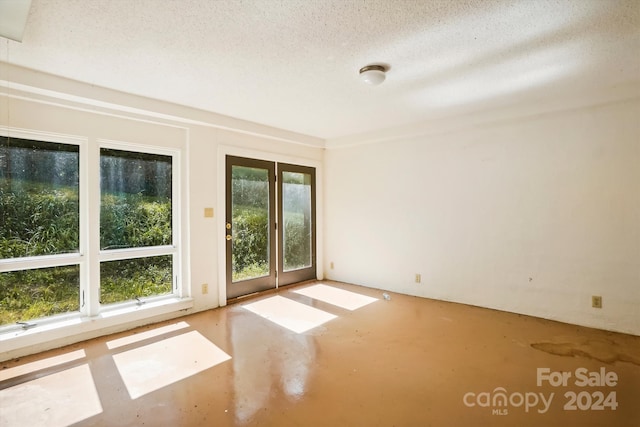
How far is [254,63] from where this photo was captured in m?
2.46

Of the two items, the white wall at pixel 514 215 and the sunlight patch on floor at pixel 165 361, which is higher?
the white wall at pixel 514 215

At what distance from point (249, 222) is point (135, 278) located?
1581mm

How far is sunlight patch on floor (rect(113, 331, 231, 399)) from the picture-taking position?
233 centimetres

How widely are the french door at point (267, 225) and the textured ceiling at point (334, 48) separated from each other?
1.30 m

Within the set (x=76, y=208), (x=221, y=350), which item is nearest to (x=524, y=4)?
(x=221, y=350)

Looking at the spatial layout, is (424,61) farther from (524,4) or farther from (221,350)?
(221,350)

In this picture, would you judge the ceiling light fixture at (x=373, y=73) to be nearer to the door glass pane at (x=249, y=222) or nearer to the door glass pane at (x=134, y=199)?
the door glass pane at (x=249, y=222)

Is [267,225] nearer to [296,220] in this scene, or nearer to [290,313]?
[296,220]

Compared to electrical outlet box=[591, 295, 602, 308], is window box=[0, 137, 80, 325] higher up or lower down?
higher up

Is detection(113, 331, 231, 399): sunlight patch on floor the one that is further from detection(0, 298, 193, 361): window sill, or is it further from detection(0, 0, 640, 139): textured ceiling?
detection(0, 0, 640, 139): textured ceiling

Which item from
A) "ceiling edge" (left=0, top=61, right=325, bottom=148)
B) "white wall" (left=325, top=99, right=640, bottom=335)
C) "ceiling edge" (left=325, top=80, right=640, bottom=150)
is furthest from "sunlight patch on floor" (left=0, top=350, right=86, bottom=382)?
"ceiling edge" (left=325, top=80, right=640, bottom=150)

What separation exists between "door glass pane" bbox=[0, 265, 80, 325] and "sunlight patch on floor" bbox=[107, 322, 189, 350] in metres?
0.57

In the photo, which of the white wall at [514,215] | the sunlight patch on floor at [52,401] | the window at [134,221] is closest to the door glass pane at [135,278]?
the window at [134,221]

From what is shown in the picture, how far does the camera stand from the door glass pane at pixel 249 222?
14.1 ft
